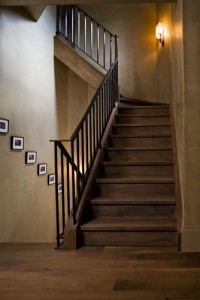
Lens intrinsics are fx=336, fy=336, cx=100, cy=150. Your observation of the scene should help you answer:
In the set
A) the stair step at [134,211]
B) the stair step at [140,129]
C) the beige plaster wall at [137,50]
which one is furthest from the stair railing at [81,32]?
the stair step at [134,211]

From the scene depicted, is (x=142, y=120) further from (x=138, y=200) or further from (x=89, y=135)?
(x=138, y=200)

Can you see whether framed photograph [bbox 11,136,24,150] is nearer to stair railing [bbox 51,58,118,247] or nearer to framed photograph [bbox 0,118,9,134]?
framed photograph [bbox 0,118,9,134]

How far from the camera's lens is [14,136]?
Result: 4.15 metres

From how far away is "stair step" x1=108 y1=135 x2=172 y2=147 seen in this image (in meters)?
4.70

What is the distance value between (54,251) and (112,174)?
4.85 feet

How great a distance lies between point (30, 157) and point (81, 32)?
3824 millimetres

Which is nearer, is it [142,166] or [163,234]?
[163,234]

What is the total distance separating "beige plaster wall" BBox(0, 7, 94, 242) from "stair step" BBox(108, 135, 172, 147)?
1141 millimetres

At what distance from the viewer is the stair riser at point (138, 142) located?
185 inches

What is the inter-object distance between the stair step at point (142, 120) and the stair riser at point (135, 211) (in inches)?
78.1

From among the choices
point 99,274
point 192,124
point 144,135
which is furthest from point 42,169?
point 99,274

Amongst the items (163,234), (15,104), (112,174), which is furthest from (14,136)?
(163,234)

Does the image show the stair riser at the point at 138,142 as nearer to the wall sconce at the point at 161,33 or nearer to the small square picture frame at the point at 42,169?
the small square picture frame at the point at 42,169

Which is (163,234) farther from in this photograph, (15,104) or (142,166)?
(15,104)
